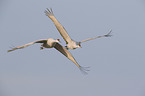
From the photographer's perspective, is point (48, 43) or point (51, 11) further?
point (51, 11)

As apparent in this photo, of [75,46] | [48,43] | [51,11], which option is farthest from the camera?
[51,11]

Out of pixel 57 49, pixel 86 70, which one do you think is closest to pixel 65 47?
pixel 57 49

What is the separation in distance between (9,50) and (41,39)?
2616mm

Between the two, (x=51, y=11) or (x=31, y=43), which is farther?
(x=51, y=11)

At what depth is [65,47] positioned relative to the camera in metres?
21.9

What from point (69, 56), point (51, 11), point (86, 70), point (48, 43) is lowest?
point (86, 70)

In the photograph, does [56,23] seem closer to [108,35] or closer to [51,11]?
[51,11]

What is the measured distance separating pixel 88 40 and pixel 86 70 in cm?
244

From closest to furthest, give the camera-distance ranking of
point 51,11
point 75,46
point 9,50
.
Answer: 1. point 9,50
2. point 75,46
3. point 51,11

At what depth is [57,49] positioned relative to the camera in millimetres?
22172

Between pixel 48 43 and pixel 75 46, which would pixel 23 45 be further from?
pixel 75 46

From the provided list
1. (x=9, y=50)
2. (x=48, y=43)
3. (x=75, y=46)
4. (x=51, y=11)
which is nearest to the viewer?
(x=9, y=50)

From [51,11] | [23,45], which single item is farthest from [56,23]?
[23,45]

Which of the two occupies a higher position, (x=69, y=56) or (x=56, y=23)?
(x=56, y=23)
